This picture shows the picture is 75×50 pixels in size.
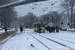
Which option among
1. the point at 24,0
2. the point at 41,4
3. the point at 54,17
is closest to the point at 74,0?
the point at 41,4

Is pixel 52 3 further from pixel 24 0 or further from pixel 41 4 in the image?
pixel 24 0

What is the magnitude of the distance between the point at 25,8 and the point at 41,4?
476 cm

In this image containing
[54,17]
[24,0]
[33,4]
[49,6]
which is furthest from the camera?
[54,17]

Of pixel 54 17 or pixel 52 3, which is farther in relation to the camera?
pixel 54 17

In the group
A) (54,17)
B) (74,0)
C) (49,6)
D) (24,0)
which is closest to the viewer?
(24,0)

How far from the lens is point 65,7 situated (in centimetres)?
5125

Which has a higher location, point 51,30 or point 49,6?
point 49,6

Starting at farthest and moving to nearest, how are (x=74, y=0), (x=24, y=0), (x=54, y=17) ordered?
(x=54, y=17)
(x=74, y=0)
(x=24, y=0)

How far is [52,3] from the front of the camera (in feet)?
113

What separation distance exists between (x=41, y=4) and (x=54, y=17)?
57.2 meters

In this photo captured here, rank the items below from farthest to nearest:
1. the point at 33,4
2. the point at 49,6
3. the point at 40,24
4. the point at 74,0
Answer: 1. the point at 74,0
2. the point at 40,24
3. the point at 49,6
4. the point at 33,4

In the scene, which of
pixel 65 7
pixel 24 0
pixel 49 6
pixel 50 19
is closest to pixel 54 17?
pixel 50 19

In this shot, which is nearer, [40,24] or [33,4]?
[33,4]

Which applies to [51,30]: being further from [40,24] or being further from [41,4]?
[41,4]
